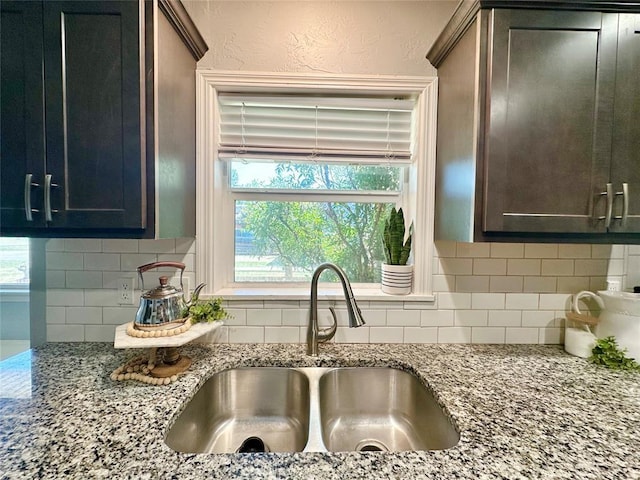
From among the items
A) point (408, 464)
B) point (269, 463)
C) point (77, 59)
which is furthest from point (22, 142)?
point (408, 464)

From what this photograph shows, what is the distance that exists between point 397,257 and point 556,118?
76 centimetres

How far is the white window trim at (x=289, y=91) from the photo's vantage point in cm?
135

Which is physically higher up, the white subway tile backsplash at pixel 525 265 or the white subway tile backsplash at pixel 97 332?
the white subway tile backsplash at pixel 525 265

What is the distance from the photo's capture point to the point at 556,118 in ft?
3.32

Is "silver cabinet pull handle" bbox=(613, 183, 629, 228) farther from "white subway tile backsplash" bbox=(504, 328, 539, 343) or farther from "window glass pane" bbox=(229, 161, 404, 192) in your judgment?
"window glass pane" bbox=(229, 161, 404, 192)

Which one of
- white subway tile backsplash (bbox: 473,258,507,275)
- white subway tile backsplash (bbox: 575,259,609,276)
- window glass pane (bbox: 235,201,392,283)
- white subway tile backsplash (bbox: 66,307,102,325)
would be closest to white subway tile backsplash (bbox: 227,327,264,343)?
window glass pane (bbox: 235,201,392,283)

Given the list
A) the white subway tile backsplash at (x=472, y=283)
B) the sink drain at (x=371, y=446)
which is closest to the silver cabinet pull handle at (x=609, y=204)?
the white subway tile backsplash at (x=472, y=283)

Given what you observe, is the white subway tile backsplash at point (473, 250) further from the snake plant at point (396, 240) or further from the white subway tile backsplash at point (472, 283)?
the snake plant at point (396, 240)

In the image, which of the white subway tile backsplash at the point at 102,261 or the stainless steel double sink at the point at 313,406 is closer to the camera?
the stainless steel double sink at the point at 313,406

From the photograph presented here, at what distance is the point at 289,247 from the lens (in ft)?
5.02

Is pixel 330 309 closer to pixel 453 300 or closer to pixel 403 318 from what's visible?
pixel 403 318

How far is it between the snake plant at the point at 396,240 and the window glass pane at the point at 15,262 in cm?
160

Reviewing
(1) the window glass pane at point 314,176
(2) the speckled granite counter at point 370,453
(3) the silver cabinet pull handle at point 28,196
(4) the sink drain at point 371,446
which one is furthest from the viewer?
(1) the window glass pane at point 314,176

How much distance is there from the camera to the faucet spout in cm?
115
